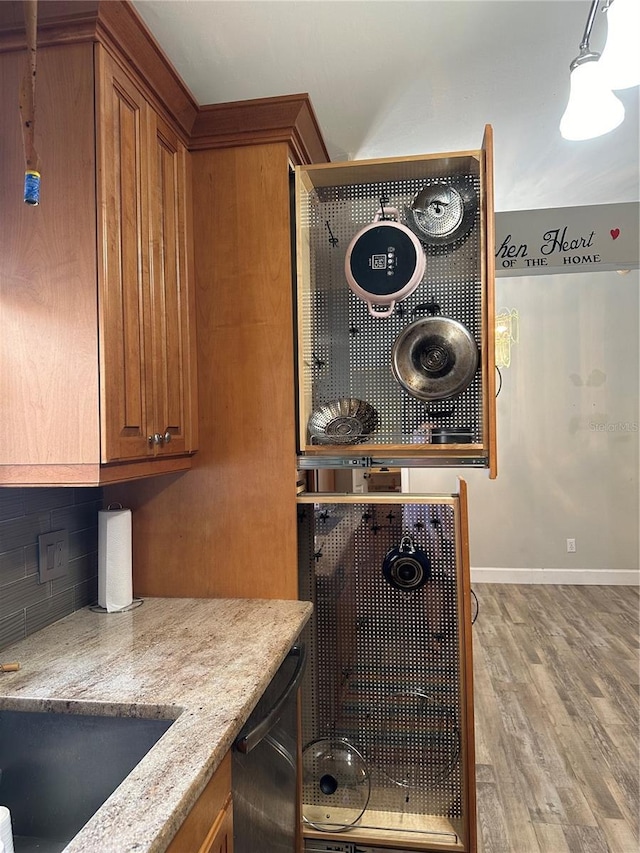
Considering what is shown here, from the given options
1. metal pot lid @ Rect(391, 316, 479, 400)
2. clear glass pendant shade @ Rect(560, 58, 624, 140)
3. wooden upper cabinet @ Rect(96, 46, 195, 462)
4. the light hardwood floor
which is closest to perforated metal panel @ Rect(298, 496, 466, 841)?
metal pot lid @ Rect(391, 316, 479, 400)

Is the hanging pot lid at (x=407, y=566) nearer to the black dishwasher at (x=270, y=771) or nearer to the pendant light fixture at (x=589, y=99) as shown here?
the black dishwasher at (x=270, y=771)

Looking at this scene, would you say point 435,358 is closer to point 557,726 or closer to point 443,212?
point 443,212

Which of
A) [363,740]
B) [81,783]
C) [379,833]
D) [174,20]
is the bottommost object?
[379,833]

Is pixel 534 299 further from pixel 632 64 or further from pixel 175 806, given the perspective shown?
pixel 175 806

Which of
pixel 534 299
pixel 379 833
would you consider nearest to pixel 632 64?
pixel 379 833

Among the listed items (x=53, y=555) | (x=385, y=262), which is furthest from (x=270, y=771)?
(x=385, y=262)

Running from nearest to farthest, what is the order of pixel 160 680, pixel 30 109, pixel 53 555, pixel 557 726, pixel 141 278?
pixel 30 109
pixel 160 680
pixel 141 278
pixel 53 555
pixel 557 726

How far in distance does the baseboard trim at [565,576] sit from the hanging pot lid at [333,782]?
361cm

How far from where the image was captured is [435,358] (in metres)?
1.85

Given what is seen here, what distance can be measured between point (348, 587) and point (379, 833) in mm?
744

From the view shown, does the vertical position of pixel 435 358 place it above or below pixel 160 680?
above

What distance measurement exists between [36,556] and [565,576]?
470cm

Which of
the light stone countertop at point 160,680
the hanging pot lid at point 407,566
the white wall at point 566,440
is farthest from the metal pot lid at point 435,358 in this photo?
the white wall at point 566,440

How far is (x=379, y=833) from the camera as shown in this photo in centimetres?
182
